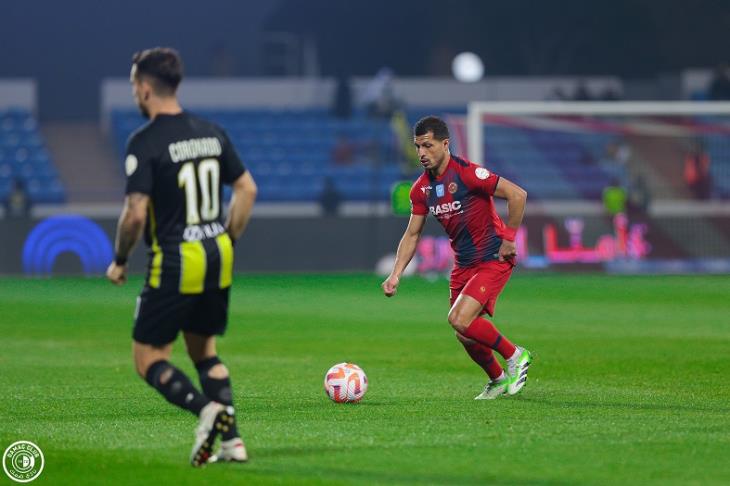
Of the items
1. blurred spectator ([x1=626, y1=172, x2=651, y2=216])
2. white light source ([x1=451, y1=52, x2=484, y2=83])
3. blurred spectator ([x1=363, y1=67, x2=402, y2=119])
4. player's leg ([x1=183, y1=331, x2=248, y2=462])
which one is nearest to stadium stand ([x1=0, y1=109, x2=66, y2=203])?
blurred spectator ([x1=363, y1=67, x2=402, y2=119])

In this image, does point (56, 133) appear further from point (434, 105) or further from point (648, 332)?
point (648, 332)

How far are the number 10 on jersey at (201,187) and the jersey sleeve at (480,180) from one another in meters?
3.33

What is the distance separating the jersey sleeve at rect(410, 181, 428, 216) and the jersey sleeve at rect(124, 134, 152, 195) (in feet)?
12.0

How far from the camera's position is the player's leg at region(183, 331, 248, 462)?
22.4 ft

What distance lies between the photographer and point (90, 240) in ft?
99.5

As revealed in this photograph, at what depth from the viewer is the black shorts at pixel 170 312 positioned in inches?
266

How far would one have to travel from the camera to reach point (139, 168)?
6645 mm

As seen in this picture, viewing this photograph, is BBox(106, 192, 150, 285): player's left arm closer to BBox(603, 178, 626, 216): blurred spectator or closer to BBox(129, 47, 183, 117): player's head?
BBox(129, 47, 183, 117): player's head

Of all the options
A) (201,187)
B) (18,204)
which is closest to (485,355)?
(201,187)

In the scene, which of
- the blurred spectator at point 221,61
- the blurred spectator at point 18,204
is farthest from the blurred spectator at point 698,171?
the blurred spectator at point 221,61

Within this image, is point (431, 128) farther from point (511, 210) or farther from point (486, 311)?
point (486, 311)

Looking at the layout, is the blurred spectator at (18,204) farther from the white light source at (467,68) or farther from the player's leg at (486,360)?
the player's leg at (486,360)

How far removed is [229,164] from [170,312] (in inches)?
30.2

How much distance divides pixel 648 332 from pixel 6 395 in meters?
7.98
